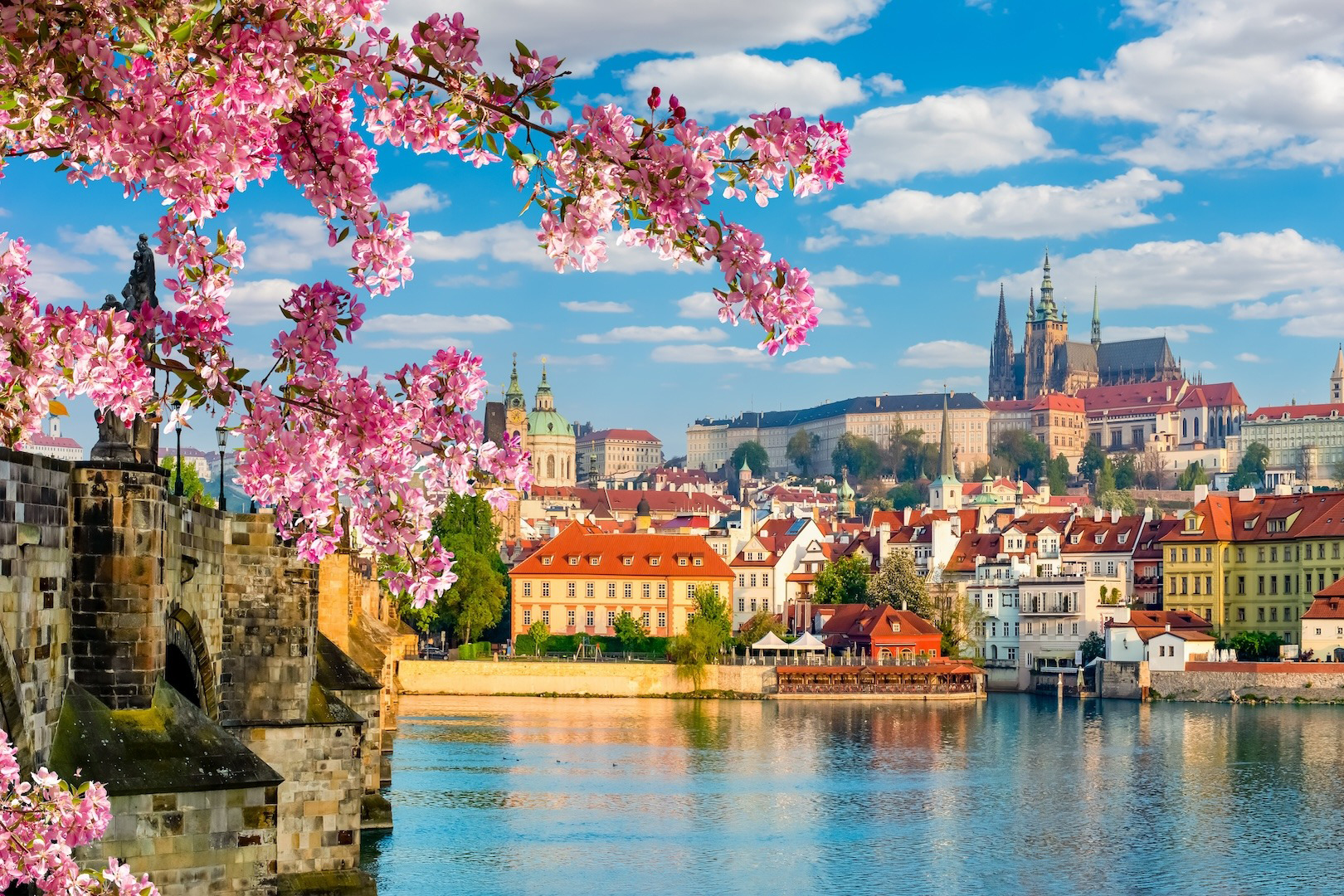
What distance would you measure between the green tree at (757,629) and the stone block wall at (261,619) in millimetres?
71788

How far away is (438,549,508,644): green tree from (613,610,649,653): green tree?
23.0ft

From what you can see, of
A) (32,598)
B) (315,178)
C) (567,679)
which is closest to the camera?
(315,178)

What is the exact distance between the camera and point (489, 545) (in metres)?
95.6

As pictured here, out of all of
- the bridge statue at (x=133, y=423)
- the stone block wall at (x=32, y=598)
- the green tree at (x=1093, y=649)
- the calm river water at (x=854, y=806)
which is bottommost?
the calm river water at (x=854, y=806)

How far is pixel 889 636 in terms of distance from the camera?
90.2 m

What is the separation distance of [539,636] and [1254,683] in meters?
35.3

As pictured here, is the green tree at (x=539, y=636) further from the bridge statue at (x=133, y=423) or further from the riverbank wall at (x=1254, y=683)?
the bridge statue at (x=133, y=423)

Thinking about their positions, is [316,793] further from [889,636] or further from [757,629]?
[757,629]

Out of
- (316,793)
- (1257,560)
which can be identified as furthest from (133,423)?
(1257,560)

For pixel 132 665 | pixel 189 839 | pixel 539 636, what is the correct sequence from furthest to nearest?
pixel 539 636
pixel 132 665
pixel 189 839

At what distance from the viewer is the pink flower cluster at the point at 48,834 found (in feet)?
19.9

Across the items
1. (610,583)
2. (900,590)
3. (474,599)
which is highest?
(610,583)

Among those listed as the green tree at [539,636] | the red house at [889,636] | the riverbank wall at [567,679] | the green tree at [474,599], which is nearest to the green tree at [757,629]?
the red house at [889,636]

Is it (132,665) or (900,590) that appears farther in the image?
(900,590)
